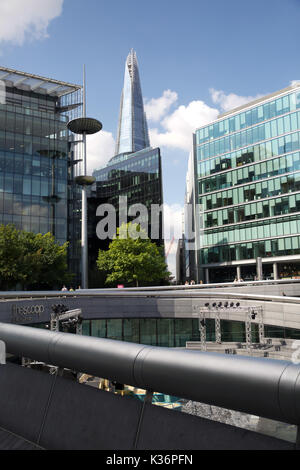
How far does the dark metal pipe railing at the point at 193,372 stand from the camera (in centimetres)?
263

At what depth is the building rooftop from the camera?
74569mm

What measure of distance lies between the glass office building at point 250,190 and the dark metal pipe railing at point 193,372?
6752cm

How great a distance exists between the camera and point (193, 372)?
118 inches

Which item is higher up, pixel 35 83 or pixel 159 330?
pixel 35 83

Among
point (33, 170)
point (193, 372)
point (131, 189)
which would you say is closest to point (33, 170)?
point (33, 170)

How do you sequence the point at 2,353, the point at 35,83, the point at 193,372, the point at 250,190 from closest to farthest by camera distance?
the point at 193,372 < the point at 2,353 < the point at 250,190 < the point at 35,83

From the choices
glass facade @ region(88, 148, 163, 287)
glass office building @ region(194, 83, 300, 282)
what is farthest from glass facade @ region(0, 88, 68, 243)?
glass facade @ region(88, 148, 163, 287)

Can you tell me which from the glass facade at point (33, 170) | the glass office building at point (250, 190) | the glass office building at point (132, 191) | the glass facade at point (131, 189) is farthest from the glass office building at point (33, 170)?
the glass facade at point (131, 189)

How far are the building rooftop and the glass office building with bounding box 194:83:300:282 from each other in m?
30.5

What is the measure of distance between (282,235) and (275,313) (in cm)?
4505

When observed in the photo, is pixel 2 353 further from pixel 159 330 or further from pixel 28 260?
pixel 28 260

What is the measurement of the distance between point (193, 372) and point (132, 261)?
48359 millimetres

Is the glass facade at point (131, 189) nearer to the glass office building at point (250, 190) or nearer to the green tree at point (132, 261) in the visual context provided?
the glass office building at point (250, 190)
